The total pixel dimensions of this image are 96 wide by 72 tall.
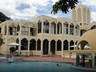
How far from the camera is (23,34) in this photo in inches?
1601

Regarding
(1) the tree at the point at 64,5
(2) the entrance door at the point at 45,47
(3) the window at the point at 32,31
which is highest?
(3) the window at the point at 32,31

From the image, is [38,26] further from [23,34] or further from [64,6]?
[64,6]

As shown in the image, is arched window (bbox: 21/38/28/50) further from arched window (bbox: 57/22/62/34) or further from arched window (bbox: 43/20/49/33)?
arched window (bbox: 57/22/62/34)

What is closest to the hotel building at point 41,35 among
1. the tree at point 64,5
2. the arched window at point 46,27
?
the arched window at point 46,27

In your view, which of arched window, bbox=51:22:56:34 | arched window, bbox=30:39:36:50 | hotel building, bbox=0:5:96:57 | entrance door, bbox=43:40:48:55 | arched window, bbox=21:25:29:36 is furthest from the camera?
arched window, bbox=51:22:56:34

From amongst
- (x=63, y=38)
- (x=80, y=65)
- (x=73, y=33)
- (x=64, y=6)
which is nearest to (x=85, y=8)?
(x=73, y=33)

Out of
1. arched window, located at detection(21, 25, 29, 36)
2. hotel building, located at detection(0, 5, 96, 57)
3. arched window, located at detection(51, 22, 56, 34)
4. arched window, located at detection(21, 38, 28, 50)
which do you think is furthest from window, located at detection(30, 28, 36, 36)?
arched window, located at detection(51, 22, 56, 34)

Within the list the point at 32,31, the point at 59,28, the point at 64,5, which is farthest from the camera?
the point at 32,31

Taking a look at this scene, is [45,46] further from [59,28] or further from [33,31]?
[59,28]

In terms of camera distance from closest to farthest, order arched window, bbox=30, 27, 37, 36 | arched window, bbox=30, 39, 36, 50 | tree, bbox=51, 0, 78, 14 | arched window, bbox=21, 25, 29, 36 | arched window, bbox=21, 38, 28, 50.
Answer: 1. tree, bbox=51, 0, 78, 14
2. arched window, bbox=21, 25, 29, 36
3. arched window, bbox=21, 38, 28, 50
4. arched window, bbox=30, 39, 36, 50
5. arched window, bbox=30, 27, 37, 36

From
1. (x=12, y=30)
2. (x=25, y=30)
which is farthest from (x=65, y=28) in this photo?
(x=12, y=30)

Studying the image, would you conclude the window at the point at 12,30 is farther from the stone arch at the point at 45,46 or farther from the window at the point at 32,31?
the stone arch at the point at 45,46

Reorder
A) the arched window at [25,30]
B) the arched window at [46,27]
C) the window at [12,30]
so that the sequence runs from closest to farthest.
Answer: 1. the arched window at [25,30]
2. the arched window at [46,27]
3. the window at [12,30]

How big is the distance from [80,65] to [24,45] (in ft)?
63.1
